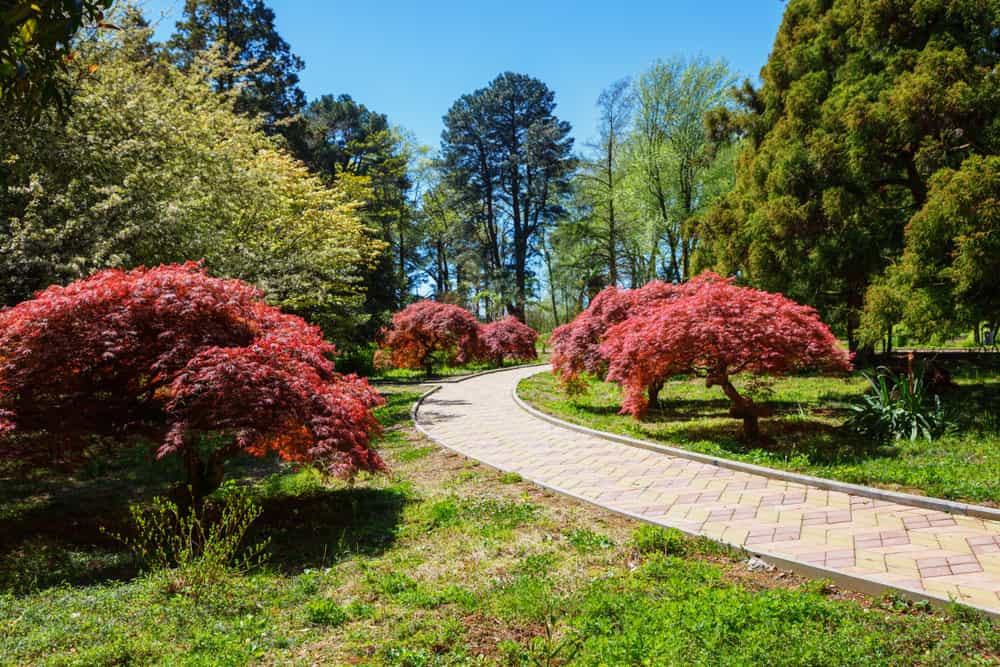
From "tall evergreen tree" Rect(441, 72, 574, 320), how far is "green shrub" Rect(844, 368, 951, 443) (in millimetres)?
24807

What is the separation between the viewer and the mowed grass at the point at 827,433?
5.63 meters

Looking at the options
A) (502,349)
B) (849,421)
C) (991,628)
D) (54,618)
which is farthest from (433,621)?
(502,349)

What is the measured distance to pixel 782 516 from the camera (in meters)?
4.90

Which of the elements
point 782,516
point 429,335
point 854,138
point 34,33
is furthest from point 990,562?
point 429,335

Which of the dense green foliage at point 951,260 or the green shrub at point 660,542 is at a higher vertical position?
the dense green foliage at point 951,260

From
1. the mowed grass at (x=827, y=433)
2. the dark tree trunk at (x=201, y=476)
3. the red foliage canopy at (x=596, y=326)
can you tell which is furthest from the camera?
the red foliage canopy at (x=596, y=326)

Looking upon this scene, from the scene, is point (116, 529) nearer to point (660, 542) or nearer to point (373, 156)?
point (660, 542)

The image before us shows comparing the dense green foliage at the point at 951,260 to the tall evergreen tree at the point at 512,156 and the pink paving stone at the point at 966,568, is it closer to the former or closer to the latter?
the pink paving stone at the point at 966,568

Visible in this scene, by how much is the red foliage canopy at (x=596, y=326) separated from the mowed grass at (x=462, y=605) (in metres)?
5.70

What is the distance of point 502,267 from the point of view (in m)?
33.9

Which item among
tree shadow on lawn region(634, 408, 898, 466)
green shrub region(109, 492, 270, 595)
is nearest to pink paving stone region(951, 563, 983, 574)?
tree shadow on lawn region(634, 408, 898, 466)

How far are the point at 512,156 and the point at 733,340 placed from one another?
90.9 feet

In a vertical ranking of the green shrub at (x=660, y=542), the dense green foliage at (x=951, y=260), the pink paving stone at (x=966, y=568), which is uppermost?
the dense green foliage at (x=951, y=260)

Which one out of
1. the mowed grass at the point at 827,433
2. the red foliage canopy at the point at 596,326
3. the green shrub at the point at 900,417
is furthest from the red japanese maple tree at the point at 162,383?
the green shrub at the point at 900,417
